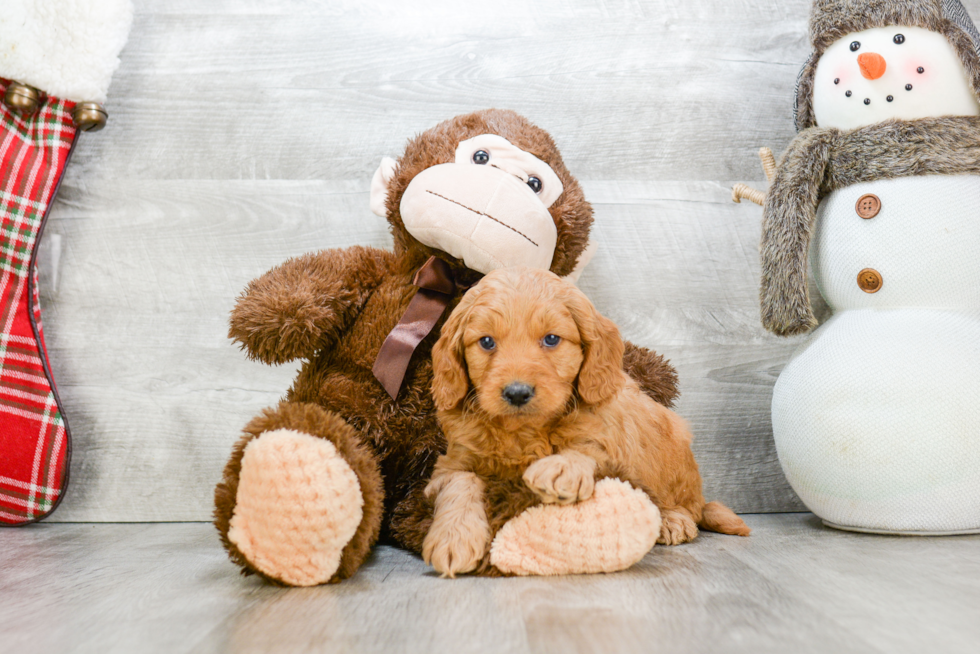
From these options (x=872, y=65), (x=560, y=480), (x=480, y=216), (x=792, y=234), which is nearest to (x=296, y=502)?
(x=560, y=480)

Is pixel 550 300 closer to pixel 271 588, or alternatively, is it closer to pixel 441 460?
pixel 441 460

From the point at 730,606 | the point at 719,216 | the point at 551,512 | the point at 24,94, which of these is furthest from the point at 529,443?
the point at 24,94

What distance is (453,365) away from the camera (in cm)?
93

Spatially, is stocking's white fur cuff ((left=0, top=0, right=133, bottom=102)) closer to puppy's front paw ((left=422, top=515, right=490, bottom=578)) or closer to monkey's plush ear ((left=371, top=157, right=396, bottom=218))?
monkey's plush ear ((left=371, top=157, right=396, bottom=218))

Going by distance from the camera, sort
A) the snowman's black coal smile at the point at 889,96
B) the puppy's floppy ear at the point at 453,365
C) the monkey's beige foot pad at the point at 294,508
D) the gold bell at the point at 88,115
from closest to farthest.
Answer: the monkey's beige foot pad at the point at 294,508 < the puppy's floppy ear at the point at 453,365 < the snowman's black coal smile at the point at 889,96 < the gold bell at the point at 88,115

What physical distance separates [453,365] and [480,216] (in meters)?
0.22

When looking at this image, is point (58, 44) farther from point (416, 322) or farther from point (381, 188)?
point (416, 322)

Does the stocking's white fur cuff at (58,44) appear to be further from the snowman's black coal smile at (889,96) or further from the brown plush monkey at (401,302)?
the snowman's black coal smile at (889,96)

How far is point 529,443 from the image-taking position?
0.94m

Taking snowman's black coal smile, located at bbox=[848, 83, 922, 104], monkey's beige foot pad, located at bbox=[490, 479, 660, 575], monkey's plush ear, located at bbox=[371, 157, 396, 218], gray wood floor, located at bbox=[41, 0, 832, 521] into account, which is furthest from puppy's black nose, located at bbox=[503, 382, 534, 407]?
snowman's black coal smile, located at bbox=[848, 83, 922, 104]

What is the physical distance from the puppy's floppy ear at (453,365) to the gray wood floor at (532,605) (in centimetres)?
23

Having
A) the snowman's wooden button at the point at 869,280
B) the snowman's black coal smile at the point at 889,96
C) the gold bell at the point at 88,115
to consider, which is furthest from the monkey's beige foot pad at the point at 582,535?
the gold bell at the point at 88,115

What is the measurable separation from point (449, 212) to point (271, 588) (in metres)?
0.54

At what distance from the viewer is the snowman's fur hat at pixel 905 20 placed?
1135mm
